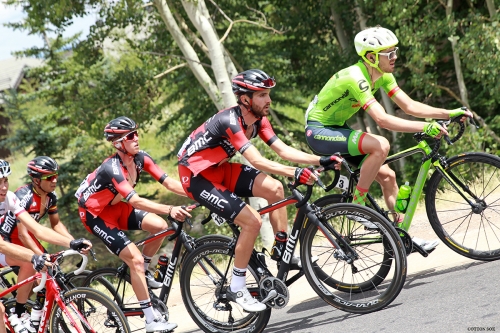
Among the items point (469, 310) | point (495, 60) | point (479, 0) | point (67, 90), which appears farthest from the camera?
point (67, 90)

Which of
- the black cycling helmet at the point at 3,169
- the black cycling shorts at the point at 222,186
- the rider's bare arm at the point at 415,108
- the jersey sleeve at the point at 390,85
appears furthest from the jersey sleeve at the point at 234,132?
the black cycling helmet at the point at 3,169

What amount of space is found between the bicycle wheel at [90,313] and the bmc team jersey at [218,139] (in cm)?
144

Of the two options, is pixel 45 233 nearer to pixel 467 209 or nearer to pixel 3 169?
pixel 3 169

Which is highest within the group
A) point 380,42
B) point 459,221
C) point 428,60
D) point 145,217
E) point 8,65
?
point 8,65

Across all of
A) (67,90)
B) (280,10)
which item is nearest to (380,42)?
(280,10)

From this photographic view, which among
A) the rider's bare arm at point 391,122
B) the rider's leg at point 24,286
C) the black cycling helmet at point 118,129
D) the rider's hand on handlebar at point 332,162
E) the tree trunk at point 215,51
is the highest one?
the tree trunk at point 215,51

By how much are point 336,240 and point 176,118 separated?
18071 millimetres

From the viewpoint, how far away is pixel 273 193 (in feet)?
20.7

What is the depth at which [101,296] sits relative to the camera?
5.86m

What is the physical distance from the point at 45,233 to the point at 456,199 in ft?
13.5

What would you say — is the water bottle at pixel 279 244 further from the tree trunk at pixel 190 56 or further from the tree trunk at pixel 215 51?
the tree trunk at pixel 190 56

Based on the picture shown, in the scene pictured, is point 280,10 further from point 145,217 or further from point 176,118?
point 145,217

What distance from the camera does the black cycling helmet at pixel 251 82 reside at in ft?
19.6

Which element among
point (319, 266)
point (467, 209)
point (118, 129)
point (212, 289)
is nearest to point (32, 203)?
point (118, 129)
